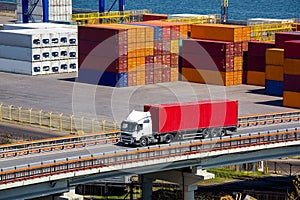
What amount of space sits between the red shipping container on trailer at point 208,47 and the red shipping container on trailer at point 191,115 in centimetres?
3608

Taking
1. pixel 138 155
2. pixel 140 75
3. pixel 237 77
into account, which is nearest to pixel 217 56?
pixel 237 77

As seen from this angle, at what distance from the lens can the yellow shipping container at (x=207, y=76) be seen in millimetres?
105562

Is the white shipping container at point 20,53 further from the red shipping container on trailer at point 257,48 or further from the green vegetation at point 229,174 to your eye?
the green vegetation at point 229,174

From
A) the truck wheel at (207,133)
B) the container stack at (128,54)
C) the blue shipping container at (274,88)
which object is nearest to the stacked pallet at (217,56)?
the container stack at (128,54)

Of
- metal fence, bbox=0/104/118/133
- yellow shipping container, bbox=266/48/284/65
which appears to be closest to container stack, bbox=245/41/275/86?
yellow shipping container, bbox=266/48/284/65

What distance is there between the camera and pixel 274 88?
330ft

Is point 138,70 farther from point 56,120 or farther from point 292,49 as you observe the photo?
point 56,120

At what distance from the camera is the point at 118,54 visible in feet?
341

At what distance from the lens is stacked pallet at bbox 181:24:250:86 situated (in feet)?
343

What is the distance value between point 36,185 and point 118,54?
4960 centimetres

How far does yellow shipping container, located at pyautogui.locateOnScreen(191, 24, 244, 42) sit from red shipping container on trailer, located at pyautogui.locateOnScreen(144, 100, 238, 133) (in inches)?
1504

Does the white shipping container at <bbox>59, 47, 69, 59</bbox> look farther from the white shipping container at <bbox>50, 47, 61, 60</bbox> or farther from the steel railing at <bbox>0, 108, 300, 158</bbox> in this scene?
the steel railing at <bbox>0, 108, 300, 158</bbox>

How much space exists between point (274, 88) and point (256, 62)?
221 inches

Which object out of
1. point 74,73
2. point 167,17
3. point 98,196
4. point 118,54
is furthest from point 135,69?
point 98,196
